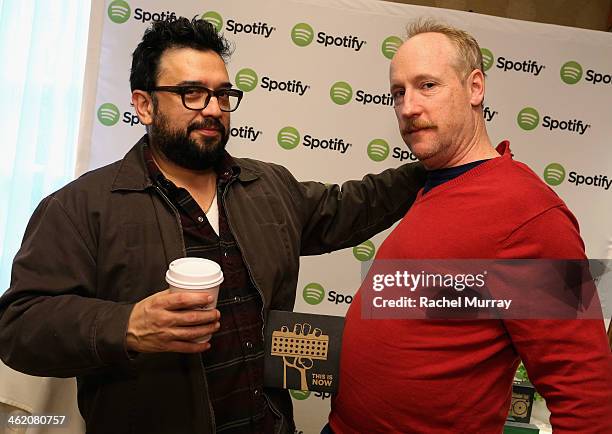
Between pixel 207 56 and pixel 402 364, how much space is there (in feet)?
3.29

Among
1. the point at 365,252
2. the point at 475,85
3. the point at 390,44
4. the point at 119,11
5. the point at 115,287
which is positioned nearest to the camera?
the point at 115,287

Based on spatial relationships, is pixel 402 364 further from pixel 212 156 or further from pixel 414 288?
pixel 212 156

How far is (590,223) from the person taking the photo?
107 inches

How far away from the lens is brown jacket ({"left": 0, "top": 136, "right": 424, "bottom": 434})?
3.99ft

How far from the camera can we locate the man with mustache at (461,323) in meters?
1.14

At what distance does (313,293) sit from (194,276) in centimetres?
165

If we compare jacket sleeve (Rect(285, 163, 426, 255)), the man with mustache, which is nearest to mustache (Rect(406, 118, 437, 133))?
the man with mustache

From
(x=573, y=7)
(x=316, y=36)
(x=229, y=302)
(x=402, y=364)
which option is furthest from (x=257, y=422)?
(x=573, y=7)

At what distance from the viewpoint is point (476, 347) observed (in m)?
1.27

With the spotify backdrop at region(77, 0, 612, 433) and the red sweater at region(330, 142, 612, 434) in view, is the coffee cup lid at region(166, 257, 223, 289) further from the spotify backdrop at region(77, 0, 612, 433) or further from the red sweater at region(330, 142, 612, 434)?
the spotify backdrop at region(77, 0, 612, 433)

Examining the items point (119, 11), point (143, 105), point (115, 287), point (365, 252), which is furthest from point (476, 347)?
point (119, 11)

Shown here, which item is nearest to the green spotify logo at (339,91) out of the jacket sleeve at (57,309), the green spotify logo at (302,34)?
the green spotify logo at (302,34)

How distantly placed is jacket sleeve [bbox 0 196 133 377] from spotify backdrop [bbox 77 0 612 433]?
47.9 inches

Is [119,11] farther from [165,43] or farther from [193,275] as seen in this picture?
[193,275]
